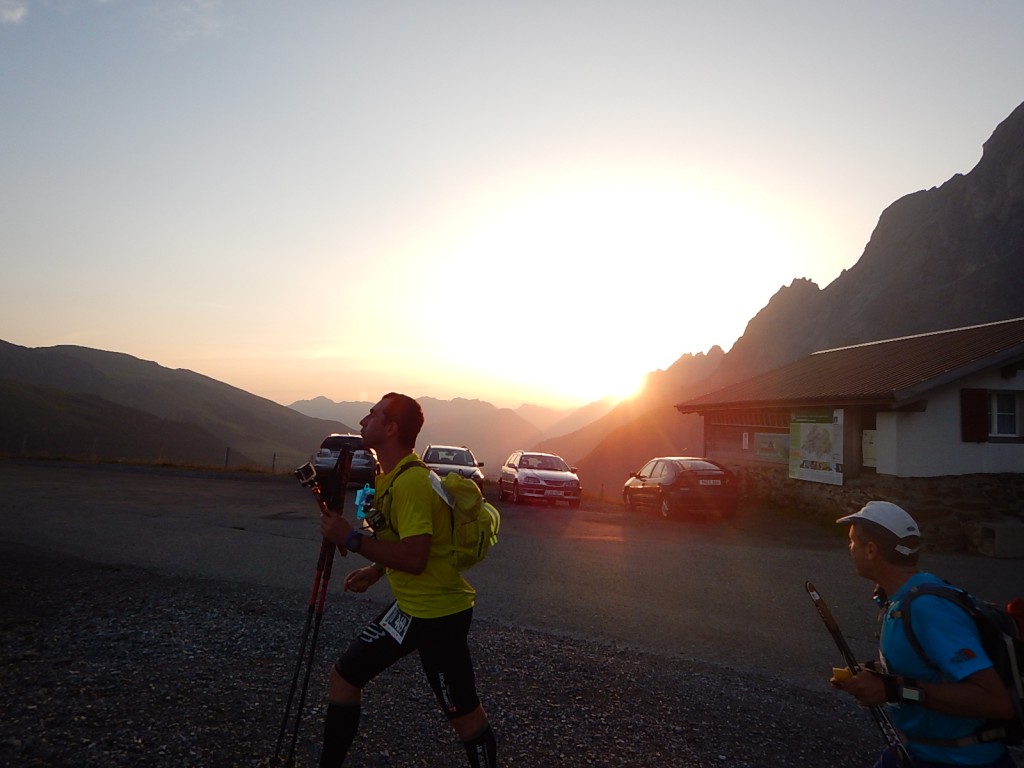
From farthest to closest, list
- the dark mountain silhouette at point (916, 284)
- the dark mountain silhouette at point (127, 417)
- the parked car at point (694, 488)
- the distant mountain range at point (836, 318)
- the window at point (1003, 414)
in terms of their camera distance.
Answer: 1. the dark mountain silhouette at point (127, 417)
2. the distant mountain range at point (836, 318)
3. the dark mountain silhouette at point (916, 284)
4. the parked car at point (694, 488)
5. the window at point (1003, 414)

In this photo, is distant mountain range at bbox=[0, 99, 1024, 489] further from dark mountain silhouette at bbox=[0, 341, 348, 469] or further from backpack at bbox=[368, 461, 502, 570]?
backpack at bbox=[368, 461, 502, 570]

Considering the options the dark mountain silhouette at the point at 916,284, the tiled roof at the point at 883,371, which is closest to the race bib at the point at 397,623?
the tiled roof at the point at 883,371

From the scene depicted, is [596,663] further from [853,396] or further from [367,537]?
[853,396]

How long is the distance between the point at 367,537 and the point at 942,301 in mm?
98589

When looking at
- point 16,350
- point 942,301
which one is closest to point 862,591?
point 942,301

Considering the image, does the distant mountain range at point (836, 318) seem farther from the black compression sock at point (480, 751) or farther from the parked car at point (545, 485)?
the black compression sock at point (480, 751)

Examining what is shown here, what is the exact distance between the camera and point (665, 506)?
19.7m

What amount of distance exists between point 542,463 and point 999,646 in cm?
2113

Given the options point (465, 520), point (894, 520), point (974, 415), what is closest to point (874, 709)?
point (894, 520)

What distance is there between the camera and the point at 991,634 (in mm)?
2133

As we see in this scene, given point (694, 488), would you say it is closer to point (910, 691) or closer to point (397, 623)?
point (397, 623)

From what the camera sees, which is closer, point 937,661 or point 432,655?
point 937,661

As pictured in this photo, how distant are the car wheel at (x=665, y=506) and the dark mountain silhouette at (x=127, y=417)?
133ft

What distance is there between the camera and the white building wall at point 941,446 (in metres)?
17.1
